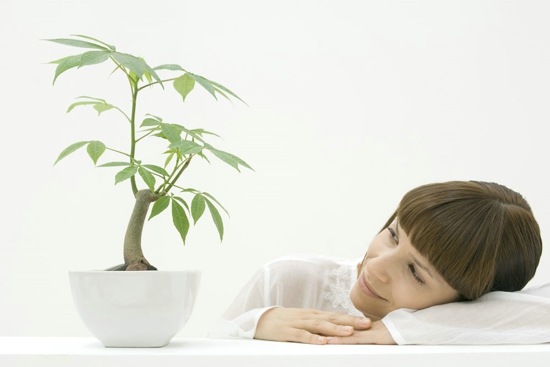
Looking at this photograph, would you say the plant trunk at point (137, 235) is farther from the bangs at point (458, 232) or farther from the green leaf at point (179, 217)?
the bangs at point (458, 232)

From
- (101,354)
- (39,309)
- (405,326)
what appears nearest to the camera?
(101,354)

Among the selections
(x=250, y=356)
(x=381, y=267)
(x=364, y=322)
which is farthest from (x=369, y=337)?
(x=250, y=356)

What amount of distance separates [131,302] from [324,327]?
0.31 metres

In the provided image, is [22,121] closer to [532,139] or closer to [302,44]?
[302,44]

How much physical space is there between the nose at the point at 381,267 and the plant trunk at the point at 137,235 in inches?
16.1

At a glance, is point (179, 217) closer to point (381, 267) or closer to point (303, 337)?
point (303, 337)

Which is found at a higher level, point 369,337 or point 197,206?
point 197,206

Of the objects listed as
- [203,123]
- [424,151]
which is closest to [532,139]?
[424,151]

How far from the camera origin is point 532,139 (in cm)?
280

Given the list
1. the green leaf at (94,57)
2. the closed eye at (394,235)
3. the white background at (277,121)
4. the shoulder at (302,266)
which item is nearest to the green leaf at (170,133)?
the green leaf at (94,57)

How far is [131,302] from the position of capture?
79 centimetres

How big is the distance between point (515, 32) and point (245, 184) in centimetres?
133

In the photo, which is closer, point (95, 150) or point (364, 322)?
point (95, 150)

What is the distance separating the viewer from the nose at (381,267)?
1089 millimetres
